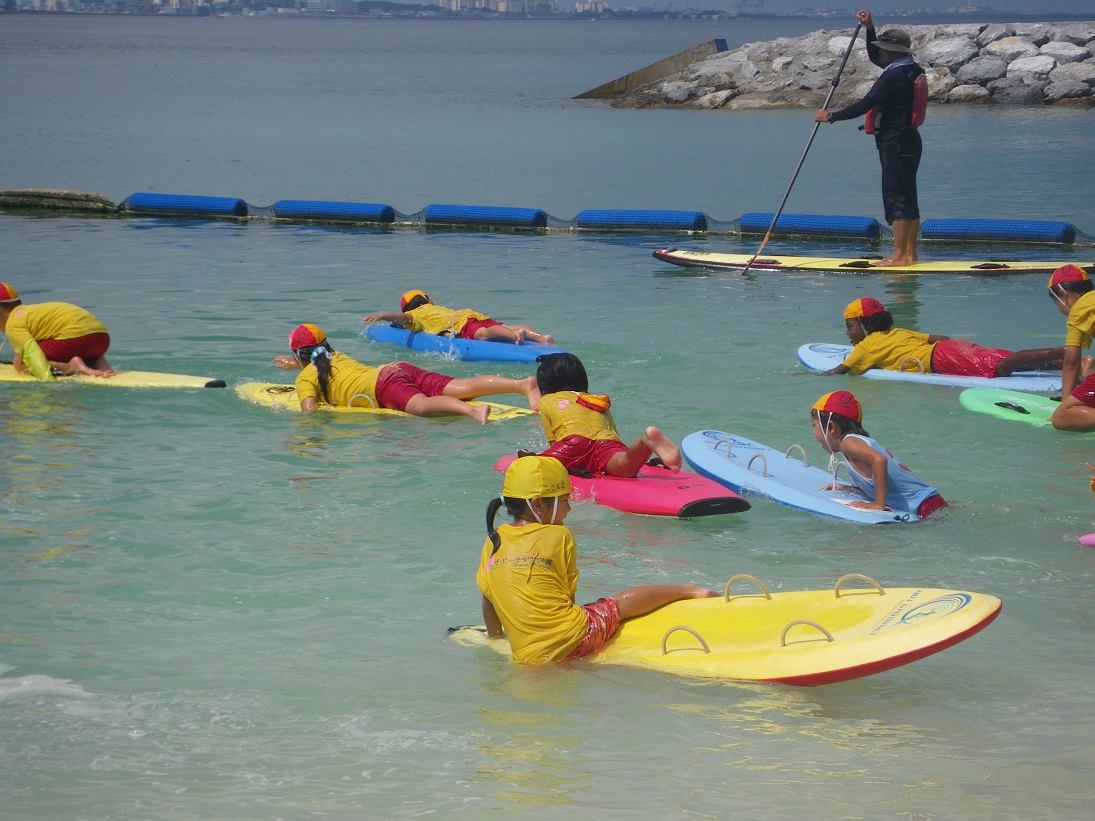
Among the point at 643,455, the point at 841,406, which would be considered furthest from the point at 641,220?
the point at 841,406

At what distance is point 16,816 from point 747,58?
46.8m

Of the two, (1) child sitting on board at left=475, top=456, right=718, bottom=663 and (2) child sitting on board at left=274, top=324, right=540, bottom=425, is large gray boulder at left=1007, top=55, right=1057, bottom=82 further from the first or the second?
(1) child sitting on board at left=475, top=456, right=718, bottom=663

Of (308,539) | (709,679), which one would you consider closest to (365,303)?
(308,539)

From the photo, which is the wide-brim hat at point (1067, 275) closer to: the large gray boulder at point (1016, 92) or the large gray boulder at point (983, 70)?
the large gray boulder at point (1016, 92)

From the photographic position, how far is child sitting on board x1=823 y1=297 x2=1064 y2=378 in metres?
10.5

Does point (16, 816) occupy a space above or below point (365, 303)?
below

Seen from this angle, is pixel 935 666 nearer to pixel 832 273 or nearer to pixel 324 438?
pixel 324 438

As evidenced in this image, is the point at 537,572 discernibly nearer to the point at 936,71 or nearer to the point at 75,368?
the point at 75,368

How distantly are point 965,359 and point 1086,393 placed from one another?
174 cm

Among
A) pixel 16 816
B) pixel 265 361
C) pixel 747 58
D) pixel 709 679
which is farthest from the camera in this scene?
pixel 747 58

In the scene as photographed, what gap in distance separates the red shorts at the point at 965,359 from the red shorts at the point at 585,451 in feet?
12.8

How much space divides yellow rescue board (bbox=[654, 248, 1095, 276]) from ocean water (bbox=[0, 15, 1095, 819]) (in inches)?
9.4

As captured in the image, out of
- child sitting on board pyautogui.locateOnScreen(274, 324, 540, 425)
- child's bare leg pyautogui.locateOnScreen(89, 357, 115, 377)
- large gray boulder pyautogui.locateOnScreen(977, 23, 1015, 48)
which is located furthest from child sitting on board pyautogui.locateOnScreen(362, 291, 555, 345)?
large gray boulder pyautogui.locateOnScreen(977, 23, 1015, 48)

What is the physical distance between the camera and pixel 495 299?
14914mm
